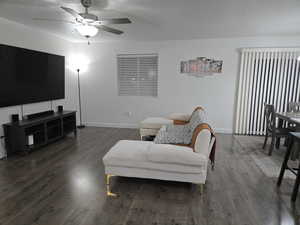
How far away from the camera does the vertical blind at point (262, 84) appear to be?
455 cm

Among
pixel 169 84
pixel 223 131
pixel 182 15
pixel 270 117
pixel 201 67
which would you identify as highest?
pixel 182 15

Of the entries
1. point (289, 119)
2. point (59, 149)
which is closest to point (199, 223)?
point (289, 119)

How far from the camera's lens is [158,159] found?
227 centimetres

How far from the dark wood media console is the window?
5.89 ft

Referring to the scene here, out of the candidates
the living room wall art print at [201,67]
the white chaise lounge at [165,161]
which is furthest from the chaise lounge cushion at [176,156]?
the living room wall art print at [201,67]

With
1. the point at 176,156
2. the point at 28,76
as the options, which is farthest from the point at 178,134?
the point at 28,76

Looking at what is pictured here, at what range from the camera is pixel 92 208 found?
2045mm

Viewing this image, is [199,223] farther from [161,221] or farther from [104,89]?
[104,89]

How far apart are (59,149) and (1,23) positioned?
99.8 inches

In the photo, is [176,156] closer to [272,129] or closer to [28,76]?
[272,129]

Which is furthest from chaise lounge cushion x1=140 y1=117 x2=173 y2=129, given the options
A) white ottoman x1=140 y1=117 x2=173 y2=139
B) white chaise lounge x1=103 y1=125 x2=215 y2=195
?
white chaise lounge x1=103 y1=125 x2=215 y2=195

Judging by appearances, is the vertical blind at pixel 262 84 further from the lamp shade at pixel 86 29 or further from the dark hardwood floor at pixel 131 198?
the lamp shade at pixel 86 29

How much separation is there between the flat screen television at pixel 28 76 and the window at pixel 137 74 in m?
1.60

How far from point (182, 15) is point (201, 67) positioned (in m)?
2.09
